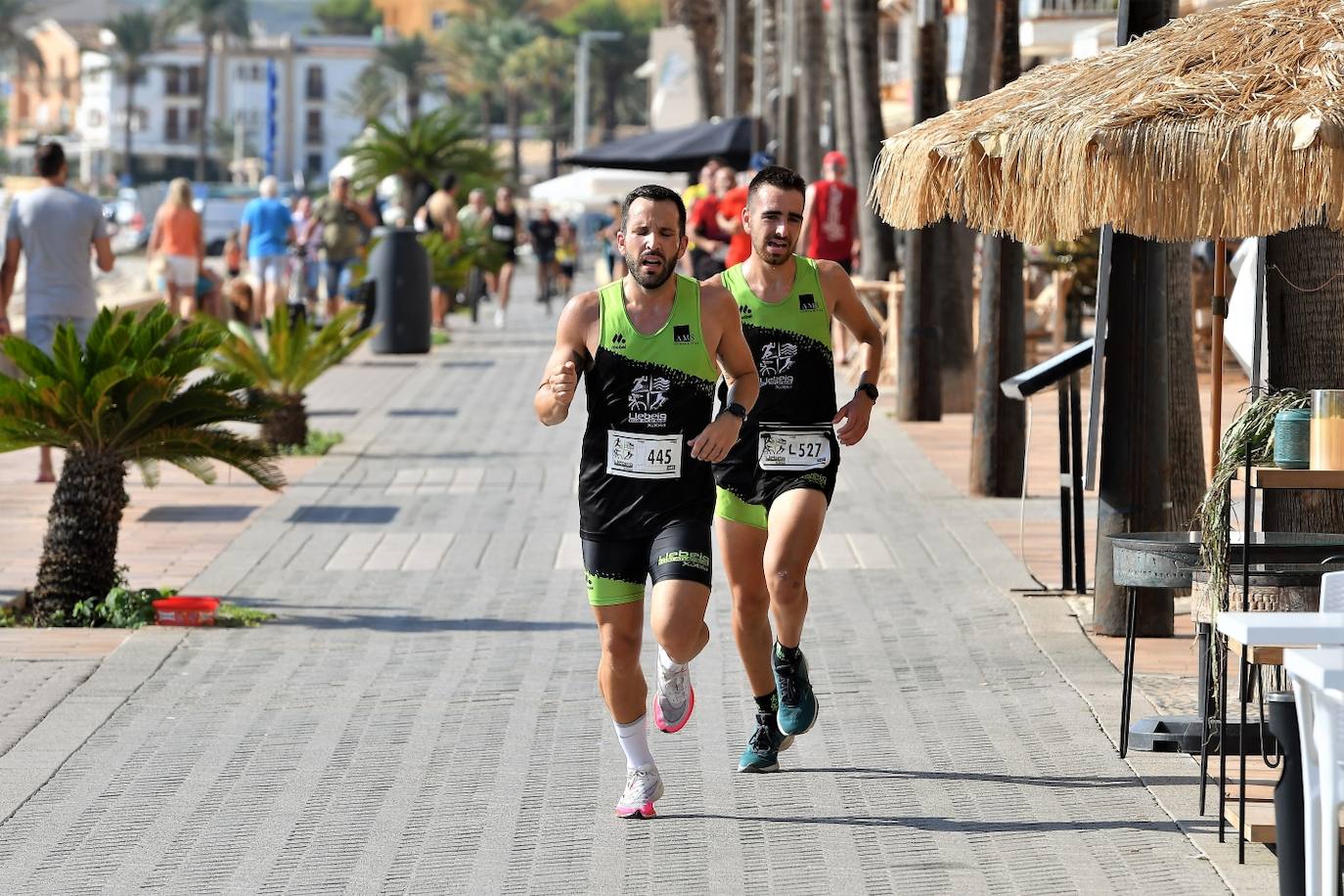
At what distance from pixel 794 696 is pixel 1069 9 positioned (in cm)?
3097

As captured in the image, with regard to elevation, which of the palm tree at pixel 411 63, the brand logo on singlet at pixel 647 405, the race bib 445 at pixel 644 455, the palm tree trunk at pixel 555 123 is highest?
the palm tree at pixel 411 63

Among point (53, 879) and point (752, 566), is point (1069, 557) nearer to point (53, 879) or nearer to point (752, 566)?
point (752, 566)

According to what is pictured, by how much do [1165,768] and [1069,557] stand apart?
10.5 feet

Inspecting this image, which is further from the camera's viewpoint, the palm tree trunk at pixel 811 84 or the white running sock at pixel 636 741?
the palm tree trunk at pixel 811 84

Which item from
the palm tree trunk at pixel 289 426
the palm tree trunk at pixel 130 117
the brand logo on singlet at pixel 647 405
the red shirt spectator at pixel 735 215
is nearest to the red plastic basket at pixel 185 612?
the brand logo on singlet at pixel 647 405

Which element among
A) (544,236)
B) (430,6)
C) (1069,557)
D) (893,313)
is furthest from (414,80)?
(1069,557)

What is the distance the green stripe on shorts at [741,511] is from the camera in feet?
22.3

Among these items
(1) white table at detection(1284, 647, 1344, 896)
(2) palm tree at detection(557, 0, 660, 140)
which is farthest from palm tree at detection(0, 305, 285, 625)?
(2) palm tree at detection(557, 0, 660, 140)

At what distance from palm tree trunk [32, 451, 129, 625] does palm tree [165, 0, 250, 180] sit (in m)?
150

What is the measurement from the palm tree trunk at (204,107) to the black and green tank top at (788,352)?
487ft

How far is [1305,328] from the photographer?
758 centimetres

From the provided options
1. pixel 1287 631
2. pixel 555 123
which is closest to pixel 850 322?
pixel 1287 631

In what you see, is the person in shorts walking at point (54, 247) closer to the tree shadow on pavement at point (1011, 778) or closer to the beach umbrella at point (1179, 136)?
the beach umbrella at point (1179, 136)

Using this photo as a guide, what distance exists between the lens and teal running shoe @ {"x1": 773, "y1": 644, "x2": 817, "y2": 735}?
22.1 feet
